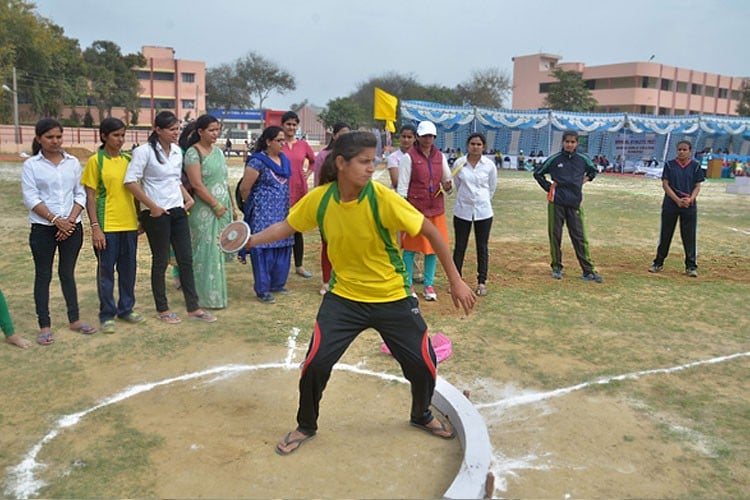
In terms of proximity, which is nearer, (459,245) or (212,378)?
(212,378)

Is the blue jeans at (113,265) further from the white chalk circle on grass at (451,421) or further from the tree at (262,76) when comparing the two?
the tree at (262,76)

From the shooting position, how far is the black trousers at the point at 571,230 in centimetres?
821

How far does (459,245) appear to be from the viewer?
7.65 m

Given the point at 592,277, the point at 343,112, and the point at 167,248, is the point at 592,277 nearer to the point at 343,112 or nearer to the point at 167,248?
the point at 167,248

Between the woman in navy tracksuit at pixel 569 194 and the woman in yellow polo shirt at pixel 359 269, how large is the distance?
16.1 feet

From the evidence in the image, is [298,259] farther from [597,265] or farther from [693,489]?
[693,489]

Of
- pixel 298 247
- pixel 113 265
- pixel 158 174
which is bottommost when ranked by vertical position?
pixel 298 247

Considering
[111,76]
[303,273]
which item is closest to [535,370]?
[303,273]

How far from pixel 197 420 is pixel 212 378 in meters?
0.74

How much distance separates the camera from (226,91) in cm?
8400

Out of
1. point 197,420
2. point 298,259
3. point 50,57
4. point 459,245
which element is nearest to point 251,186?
point 298,259

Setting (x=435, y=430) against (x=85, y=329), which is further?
(x=85, y=329)

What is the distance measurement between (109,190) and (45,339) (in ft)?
4.58

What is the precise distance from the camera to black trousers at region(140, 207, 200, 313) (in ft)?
19.6
